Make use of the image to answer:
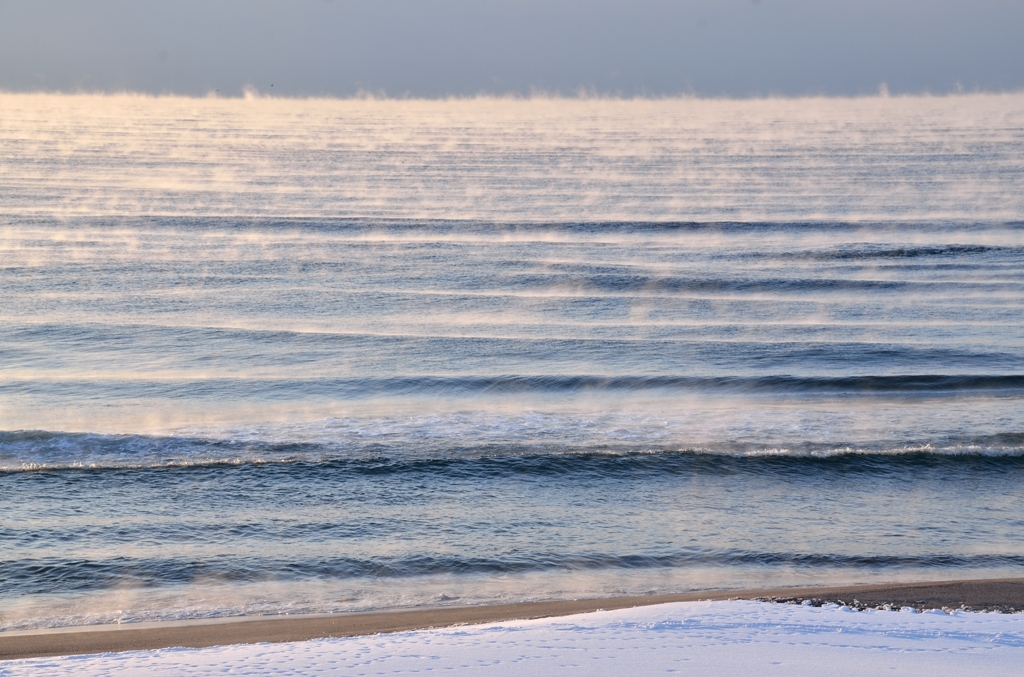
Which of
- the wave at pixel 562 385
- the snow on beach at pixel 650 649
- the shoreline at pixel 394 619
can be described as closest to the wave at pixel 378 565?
the shoreline at pixel 394 619

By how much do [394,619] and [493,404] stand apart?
7.72 metres

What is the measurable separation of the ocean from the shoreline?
0.29 metres

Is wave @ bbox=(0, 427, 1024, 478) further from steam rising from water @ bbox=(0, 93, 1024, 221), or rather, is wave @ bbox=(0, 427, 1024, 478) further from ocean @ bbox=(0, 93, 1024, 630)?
steam rising from water @ bbox=(0, 93, 1024, 221)

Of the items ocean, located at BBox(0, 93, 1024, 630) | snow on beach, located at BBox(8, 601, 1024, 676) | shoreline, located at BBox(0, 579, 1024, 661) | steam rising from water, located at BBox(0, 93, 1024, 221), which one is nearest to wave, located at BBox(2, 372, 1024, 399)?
ocean, located at BBox(0, 93, 1024, 630)

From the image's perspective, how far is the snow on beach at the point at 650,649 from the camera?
7719 mm

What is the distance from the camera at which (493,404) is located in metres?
17.9

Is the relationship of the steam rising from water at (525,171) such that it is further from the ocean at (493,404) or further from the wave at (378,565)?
the wave at (378,565)

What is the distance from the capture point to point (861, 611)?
922cm

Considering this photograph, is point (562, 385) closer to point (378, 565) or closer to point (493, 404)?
point (493, 404)

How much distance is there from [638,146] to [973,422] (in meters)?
68.7

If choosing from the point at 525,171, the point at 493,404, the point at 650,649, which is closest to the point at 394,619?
the point at 650,649

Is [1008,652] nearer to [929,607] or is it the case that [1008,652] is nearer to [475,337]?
[929,607]

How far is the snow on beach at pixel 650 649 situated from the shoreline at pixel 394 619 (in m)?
0.96

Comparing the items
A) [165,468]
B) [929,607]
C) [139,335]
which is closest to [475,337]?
[139,335]
